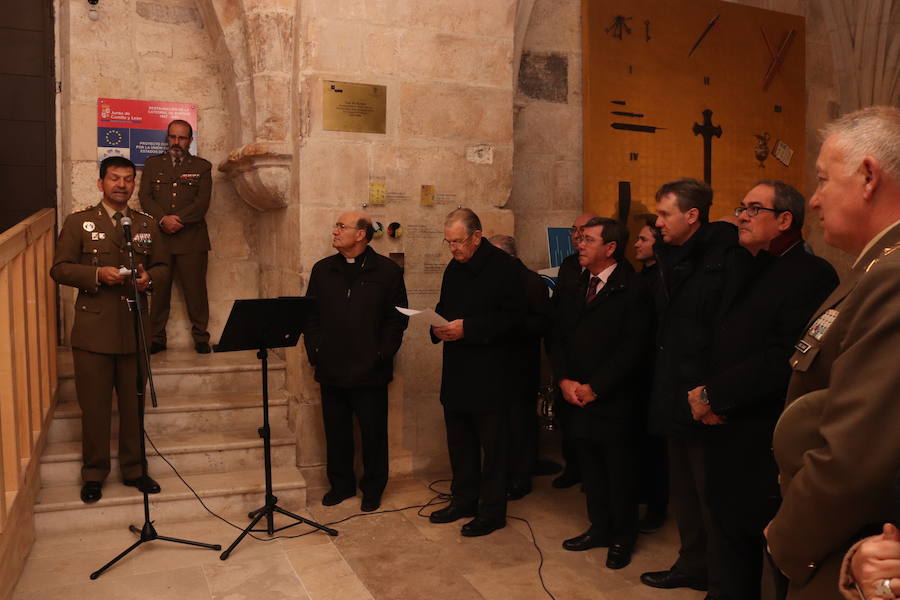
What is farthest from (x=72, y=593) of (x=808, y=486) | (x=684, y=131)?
(x=684, y=131)

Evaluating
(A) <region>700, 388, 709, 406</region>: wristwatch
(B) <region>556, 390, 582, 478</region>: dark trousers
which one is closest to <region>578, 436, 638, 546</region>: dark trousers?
(B) <region>556, 390, 582, 478</region>: dark trousers

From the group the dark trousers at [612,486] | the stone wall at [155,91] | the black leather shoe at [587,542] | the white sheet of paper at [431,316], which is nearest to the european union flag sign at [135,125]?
the stone wall at [155,91]

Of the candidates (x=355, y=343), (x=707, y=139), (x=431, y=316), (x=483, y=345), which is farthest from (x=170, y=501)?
(x=707, y=139)

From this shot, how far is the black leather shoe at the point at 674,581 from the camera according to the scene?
3.29 m

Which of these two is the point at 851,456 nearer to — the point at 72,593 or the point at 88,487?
the point at 72,593

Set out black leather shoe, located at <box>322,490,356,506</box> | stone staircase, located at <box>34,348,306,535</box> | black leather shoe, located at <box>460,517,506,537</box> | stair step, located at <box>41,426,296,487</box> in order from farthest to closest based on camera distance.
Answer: black leather shoe, located at <box>322,490,356,506</box>, stair step, located at <box>41,426,296,487</box>, stone staircase, located at <box>34,348,306,535</box>, black leather shoe, located at <box>460,517,506,537</box>

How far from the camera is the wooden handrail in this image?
317 cm

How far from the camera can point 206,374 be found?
16.6ft

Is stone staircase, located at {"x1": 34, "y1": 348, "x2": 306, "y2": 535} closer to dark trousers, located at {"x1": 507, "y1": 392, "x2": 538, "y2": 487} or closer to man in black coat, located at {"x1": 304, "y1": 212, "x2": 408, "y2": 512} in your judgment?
man in black coat, located at {"x1": 304, "y1": 212, "x2": 408, "y2": 512}

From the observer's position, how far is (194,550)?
148 inches

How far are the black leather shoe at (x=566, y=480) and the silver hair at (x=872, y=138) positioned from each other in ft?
11.6

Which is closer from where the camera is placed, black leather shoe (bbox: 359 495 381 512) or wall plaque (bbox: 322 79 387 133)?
black leather shoe (bbox: 359 495 381 512)

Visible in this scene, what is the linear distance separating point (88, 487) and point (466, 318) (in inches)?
80.8

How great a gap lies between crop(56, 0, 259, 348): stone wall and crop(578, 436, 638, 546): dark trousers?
3127mm
